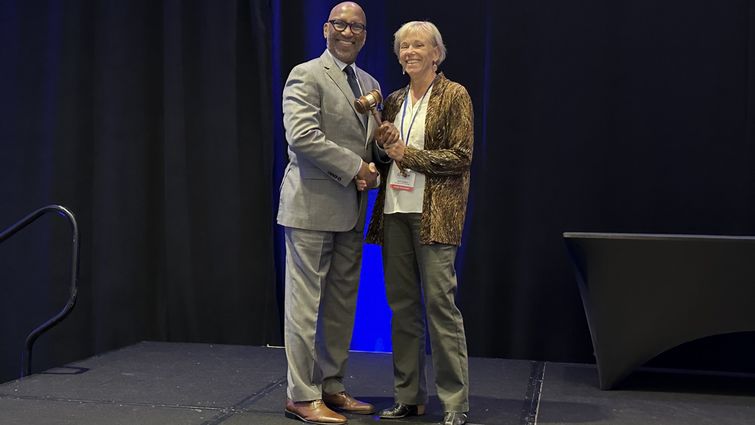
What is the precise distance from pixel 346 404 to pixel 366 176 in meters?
0.89

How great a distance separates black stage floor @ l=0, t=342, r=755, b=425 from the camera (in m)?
3.20

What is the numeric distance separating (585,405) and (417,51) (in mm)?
1600

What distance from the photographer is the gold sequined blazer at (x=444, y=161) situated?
2.95 meters

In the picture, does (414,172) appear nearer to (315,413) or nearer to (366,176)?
(366,176)

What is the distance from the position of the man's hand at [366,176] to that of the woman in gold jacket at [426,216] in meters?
0.06

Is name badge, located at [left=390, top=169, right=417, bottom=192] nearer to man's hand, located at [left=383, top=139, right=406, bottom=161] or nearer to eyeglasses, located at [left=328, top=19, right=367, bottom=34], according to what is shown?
man's hand, located at [left=383, top=139, right=406, bottom=161]

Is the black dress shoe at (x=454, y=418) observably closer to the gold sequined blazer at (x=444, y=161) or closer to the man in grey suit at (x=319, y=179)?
the man in grey suit at (x=319, y=179)

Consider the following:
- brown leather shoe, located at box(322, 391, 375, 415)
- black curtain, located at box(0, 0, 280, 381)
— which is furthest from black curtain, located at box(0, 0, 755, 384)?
brown leather shoe, located at box(322, 391, 375, 415)

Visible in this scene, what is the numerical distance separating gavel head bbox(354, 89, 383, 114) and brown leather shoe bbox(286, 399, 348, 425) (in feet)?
3.51

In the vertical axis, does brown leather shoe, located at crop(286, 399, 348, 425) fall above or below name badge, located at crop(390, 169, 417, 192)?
below

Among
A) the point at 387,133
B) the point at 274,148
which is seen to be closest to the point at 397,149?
the point at 387,133

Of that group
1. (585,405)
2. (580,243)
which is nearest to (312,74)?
(580,243)

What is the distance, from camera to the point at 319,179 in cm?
309

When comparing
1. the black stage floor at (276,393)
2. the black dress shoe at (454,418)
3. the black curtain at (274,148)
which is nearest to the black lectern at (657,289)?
A: the black stage floor at (276,393)
